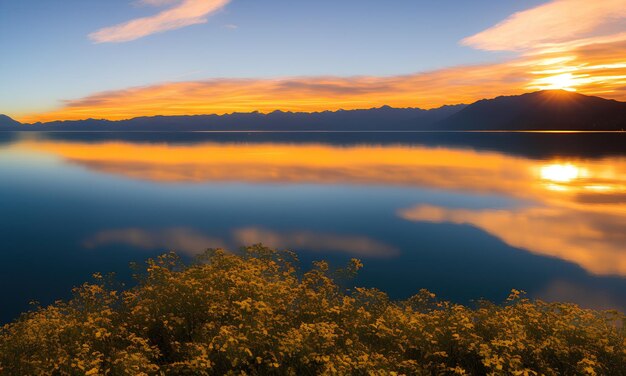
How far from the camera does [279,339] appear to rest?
16.0m

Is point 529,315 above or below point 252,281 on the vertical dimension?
below

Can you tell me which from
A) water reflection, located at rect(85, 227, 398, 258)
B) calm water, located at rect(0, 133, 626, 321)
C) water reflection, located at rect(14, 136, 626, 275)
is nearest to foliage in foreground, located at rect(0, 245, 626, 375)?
calm water, located at rect(0, 133, 626, 321)

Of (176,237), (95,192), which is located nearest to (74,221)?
(176,237)

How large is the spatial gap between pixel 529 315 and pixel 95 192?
84293 millimetres

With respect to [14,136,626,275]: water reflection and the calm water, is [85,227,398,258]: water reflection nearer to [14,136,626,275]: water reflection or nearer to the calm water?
[14,136,626,275]: water reflection

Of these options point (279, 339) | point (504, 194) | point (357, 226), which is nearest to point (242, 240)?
point (357, 226)

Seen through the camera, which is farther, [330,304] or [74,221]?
[74,221]

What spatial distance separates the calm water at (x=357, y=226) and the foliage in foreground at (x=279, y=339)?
50.8ft

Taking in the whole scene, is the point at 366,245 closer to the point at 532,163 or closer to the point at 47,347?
the point at 47,347

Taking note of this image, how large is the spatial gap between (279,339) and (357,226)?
41.7 metres

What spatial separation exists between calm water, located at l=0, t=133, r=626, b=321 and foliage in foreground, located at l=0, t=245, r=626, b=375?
1547 cm

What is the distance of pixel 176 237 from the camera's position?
2024 inches

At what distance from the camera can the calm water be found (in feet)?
125

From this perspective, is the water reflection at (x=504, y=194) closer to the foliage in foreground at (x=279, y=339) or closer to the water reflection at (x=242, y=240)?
the water reflection at (x=242, y=240)
